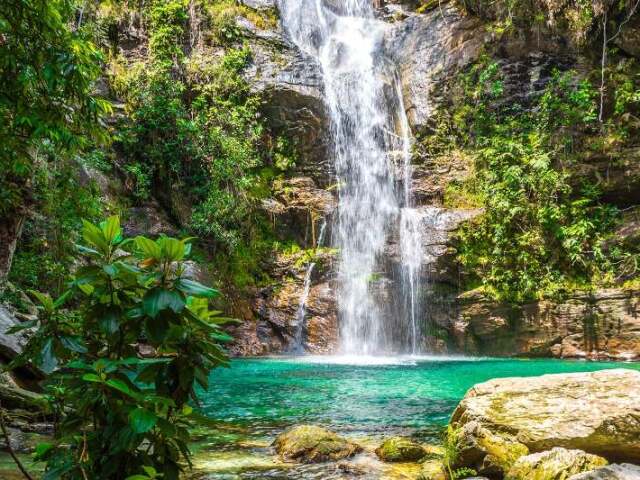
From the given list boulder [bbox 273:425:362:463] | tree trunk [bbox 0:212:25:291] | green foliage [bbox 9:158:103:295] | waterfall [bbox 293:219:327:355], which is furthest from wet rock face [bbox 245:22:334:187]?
boulder [bbox 273:425:362:463]

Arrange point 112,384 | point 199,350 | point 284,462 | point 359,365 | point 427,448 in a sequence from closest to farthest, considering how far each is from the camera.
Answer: point 112,384 < point 199,350 < point 284,462 < point 427,448 < point 359,365

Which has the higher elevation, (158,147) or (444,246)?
(158,147)

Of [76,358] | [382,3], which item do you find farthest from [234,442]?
[382,3]

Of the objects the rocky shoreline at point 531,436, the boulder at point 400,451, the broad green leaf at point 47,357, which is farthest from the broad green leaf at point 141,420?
the boulder at point 400,451

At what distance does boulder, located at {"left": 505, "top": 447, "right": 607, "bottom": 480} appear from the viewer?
334cm

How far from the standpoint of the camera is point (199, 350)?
6.17 ft

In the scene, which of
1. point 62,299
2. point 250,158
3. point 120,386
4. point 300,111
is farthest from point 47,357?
point 300,111

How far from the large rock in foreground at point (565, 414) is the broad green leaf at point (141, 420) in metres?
3.00

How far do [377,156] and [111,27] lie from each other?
34.7ft

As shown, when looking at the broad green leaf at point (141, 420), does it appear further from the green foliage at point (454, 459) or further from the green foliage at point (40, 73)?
the green foliage at point (454, 459)

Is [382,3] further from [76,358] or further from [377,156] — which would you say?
[76,358]

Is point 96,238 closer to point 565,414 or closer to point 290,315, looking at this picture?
point 565,414

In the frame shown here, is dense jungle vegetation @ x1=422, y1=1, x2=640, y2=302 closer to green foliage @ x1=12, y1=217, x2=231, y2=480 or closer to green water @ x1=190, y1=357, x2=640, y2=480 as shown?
green water @ x1=190, y1=357, x2=640, y2=480

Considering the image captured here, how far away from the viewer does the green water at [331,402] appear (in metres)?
4.35
